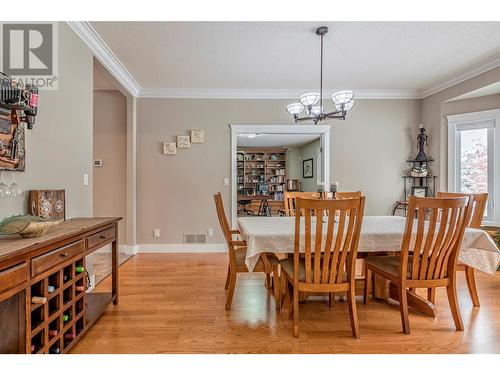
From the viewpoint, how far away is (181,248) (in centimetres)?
454

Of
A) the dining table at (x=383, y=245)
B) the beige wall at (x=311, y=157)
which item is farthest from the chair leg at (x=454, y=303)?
the beige wall at (x=311, y=157)

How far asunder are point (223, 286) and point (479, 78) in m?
4.06

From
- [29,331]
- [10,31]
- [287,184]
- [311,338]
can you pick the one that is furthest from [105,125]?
[287,184]

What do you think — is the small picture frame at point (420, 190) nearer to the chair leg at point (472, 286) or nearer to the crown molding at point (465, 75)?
the crown molding at point (465, 75)

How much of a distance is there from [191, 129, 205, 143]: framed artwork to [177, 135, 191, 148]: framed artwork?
0.08 m

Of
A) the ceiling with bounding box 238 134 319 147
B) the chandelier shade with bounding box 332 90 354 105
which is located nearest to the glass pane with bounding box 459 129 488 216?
the chandelier shade with bounding box 332 90 354 105

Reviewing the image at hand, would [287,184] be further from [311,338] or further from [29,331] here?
[29,331]

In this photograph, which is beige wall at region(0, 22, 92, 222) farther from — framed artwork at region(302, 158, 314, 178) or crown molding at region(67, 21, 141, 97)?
framed artwork at region(302, 158, 314, 178)

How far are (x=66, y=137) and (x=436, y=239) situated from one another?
9.89 ft

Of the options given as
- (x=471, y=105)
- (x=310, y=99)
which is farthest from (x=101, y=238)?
(x=471, y=105)

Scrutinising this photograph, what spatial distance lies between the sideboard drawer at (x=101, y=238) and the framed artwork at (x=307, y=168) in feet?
24.3

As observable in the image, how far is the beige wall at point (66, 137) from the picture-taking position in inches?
80.9

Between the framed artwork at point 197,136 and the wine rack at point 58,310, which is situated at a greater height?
the framed artwork at point 197,136

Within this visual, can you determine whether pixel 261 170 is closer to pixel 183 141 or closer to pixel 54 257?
pixel 183 141
